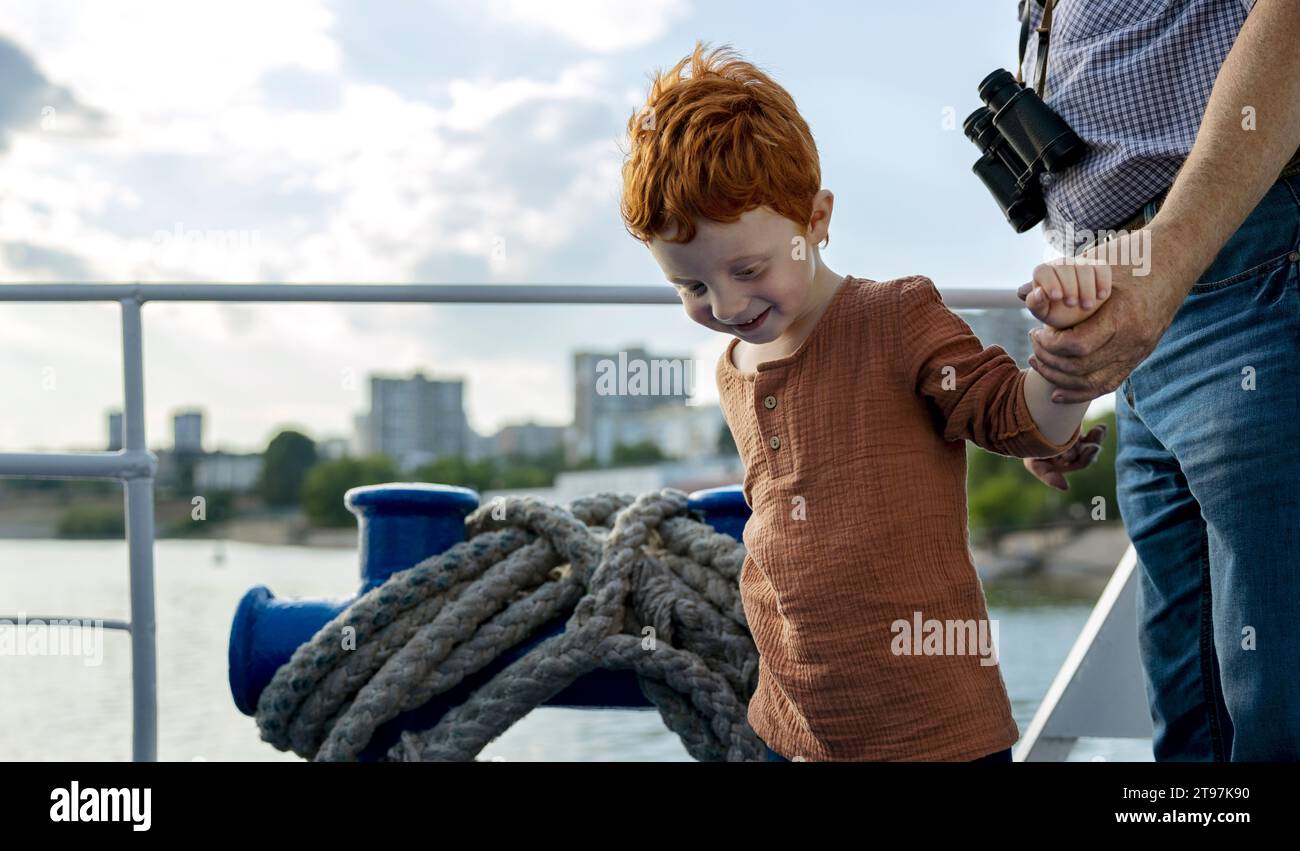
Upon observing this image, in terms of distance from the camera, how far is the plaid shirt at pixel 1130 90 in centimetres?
100

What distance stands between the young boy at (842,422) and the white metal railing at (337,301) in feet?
1.58

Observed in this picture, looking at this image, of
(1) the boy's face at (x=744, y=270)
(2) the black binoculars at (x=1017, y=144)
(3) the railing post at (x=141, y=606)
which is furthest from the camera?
(3) the railing post at (x=141, y=606)

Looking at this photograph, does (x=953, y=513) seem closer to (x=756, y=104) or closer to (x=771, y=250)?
(x=771, y=250)

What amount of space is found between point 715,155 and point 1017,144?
380 millimetres

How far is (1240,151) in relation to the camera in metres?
0.88

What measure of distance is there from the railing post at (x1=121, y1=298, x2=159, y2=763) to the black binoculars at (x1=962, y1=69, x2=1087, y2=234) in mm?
1139

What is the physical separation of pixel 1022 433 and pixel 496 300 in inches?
34.8

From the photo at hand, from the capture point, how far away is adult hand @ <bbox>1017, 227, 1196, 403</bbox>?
2.71ft

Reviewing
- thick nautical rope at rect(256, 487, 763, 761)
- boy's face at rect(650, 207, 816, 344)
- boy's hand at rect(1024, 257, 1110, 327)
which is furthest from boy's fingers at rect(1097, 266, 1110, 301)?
thick nautical rope at rect(256, 487, 763, 761)

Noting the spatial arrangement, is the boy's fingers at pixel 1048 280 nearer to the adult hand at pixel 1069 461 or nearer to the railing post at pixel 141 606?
the adult hand at pixel 1069 461

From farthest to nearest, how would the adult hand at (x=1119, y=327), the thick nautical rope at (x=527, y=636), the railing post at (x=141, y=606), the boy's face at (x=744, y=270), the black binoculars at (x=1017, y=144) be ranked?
the railing post at (x=141, y=606) < the thick nautical rope at (x=527, y=636) < the black binoculars at (x=1017, y=144) < the boy's face at (x=744, y=270) < the adult hand at (x=1119, y=327)

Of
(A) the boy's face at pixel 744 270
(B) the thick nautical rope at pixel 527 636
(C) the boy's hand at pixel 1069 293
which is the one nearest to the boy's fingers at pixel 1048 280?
(C) the boy's hand at pixel 1069 293

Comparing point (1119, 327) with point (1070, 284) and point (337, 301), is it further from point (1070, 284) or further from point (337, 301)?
point (337, 301)
